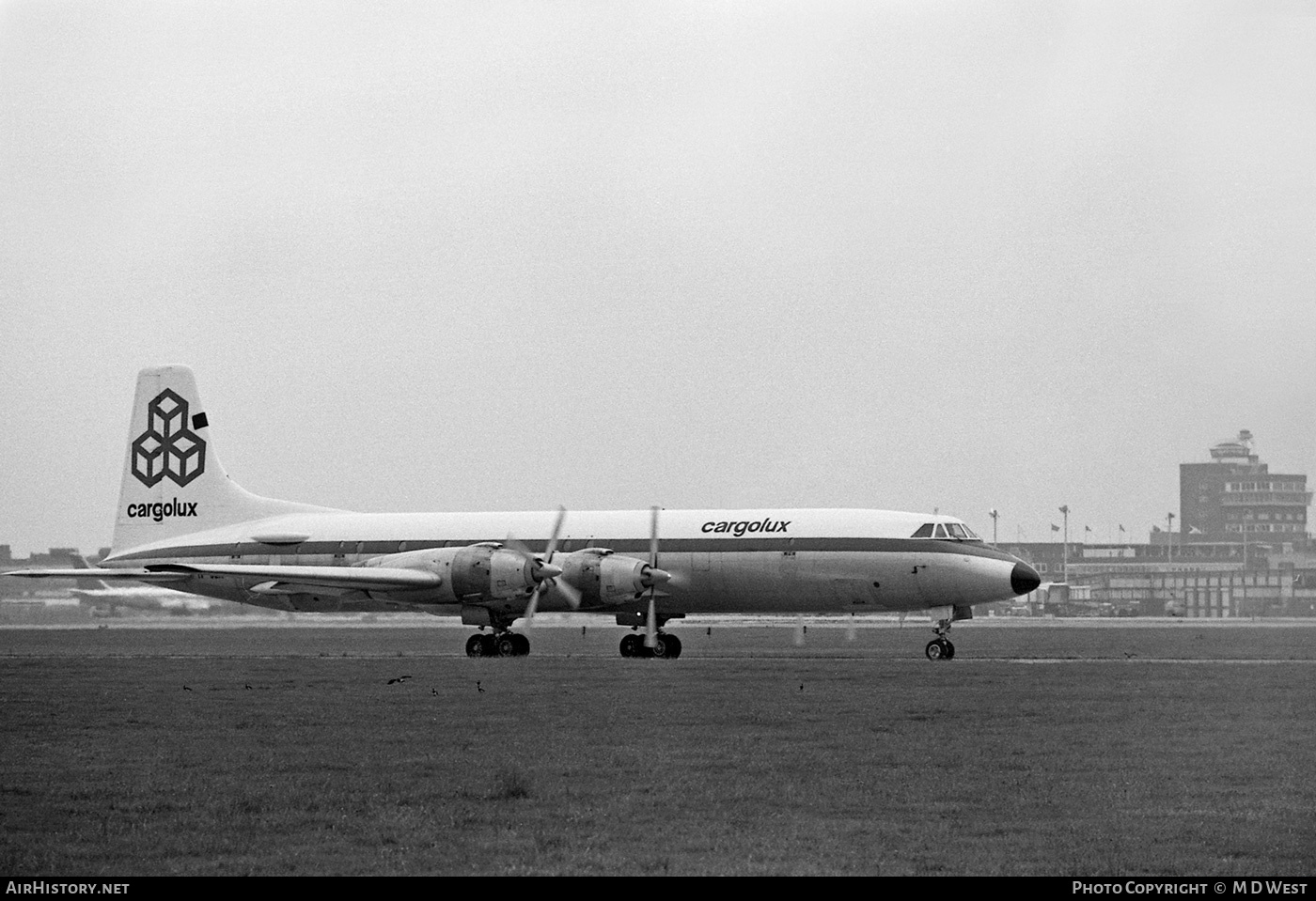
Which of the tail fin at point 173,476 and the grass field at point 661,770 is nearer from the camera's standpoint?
the grass field at point 661,770

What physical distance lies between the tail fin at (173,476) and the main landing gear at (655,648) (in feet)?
46.2

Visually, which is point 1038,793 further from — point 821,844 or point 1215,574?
point 1215,574

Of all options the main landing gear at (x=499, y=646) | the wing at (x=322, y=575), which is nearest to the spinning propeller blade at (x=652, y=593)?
the main landing gear at (x=499, y=646)

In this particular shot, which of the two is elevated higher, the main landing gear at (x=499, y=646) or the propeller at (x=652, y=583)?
the propeller at (x=652, y=583)

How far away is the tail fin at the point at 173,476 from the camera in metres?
55.7

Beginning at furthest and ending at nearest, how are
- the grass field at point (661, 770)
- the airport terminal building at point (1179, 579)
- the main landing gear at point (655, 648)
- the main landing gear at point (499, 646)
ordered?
the airport terminal building at point (1179, 579) → the main landing gear at point (499, 646) → the main landing gear at point (655, 648) → the grass field at point (661, 770)

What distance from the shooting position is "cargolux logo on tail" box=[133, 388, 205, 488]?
5653cm

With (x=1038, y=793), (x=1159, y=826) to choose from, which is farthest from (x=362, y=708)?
(x=1159, y=826)

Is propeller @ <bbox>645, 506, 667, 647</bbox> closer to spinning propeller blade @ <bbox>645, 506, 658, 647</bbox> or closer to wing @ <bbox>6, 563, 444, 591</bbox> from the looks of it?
spinning propeller blade @ <bbox>645, 506, 658, 647</bbox>

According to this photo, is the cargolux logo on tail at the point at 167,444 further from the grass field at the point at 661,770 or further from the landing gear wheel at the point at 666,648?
the landing gear wheel at the point at 666,648

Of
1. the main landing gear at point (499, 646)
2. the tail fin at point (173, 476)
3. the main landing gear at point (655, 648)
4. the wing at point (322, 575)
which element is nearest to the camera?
the main landing gear at point (655, 648)

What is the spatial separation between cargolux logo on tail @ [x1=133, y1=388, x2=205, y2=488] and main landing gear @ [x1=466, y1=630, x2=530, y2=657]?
14.7 m

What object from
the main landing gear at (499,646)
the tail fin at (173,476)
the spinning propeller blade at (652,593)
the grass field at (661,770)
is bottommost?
the grass field at (661,770)

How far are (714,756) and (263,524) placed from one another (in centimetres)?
3546
